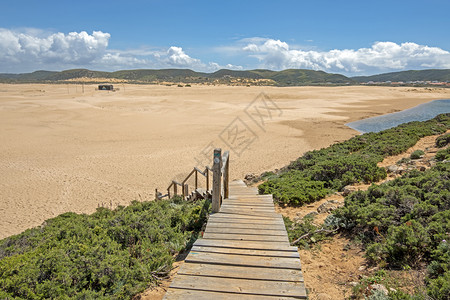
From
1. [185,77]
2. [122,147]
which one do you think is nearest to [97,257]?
[122,147]

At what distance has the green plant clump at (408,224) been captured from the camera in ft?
12.6

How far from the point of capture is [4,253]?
5.17 meters

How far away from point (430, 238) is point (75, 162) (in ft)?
53.3

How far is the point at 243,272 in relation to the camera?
3541mm

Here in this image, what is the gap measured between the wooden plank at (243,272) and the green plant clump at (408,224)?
4.98 feet

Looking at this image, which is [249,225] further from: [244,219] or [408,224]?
[408,224]

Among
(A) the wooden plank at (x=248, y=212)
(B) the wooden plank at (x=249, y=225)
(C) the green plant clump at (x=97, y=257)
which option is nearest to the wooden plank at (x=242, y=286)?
(C) the green plant clump at (x=97, y=257)

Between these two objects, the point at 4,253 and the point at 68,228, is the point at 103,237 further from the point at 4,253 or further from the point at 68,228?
the point at 4,253

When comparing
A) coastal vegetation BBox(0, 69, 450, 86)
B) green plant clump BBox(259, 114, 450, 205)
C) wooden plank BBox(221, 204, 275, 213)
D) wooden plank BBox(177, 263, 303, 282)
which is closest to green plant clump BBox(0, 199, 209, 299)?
wooden plank BBox(221, 204, 275, 213)

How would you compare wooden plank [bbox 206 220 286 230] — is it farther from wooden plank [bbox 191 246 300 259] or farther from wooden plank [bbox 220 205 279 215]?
wooden plank [bbox 191 246 300 259]

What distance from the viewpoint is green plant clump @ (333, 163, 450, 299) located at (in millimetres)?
3828

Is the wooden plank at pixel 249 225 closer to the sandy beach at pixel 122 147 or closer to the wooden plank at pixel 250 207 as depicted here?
the wooden plank at pixel 250 207

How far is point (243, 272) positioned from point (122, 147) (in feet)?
55.7

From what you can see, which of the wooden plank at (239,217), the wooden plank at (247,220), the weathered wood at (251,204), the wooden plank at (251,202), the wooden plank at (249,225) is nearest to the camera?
the wooden plank at (249,225)
